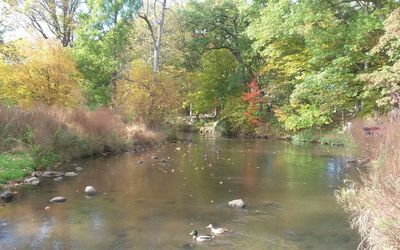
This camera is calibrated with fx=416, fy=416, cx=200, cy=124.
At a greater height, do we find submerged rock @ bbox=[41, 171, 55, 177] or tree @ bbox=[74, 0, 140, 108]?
tree @ bbox=[74, 0, 140, 108]

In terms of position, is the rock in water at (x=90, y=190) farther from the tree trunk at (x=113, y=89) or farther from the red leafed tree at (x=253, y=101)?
the red leafed tree at (x=253, y=101)

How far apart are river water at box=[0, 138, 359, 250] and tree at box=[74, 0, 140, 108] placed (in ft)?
36.7

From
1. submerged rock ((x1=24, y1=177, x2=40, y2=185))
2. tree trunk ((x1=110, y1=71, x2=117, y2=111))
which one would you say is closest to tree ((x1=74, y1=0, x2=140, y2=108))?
tree trunk ((x1=110, y1=71, x2=117, y2=111))

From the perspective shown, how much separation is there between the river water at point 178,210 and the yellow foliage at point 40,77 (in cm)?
754

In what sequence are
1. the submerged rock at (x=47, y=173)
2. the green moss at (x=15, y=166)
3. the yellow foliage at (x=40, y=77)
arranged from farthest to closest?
the yellow foliage at (x=40, y=77) → the submerged rock at (x=47, y=173) → the green moss at (x=15, y=166)

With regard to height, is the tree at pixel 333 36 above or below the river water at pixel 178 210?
above

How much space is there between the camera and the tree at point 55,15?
3206 centimetres

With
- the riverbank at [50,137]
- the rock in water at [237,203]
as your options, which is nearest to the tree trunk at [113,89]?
the riverbank at [50,137]

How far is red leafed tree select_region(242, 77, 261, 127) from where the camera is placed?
33.8m

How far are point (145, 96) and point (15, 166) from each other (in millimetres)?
12175

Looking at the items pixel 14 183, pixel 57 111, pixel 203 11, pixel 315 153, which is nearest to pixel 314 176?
pixel 315 153

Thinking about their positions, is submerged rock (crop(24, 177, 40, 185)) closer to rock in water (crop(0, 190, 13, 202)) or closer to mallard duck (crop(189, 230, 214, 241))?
rock in water (crop(0, 190, 13, 202))

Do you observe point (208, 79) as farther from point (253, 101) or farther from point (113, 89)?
point (113, 89)

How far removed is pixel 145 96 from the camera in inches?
952
